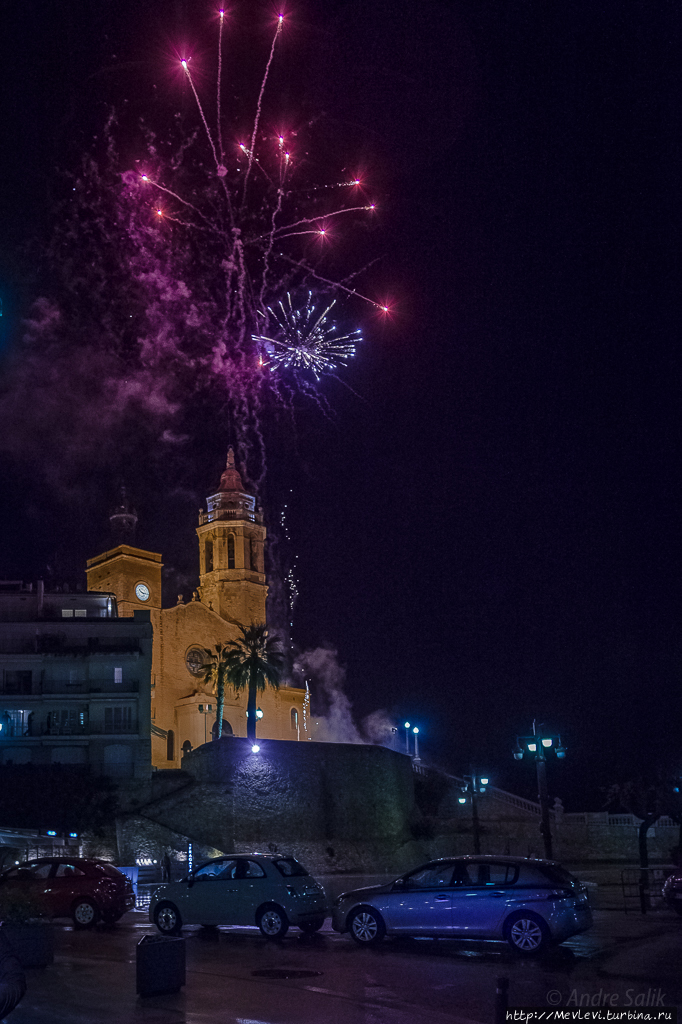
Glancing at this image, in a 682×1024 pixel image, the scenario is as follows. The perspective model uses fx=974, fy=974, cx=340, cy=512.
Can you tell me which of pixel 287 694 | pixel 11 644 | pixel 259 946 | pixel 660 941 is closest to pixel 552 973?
pixel 660 941

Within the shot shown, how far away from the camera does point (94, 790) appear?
136 feet

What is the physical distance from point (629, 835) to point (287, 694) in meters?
32.6

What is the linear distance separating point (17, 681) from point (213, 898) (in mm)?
36203

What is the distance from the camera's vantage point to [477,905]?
48.7 ft

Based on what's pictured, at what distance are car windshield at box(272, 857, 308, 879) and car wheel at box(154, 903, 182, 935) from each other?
195 cm

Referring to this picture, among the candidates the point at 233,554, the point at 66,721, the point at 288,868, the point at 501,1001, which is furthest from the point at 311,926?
the point at 233,554

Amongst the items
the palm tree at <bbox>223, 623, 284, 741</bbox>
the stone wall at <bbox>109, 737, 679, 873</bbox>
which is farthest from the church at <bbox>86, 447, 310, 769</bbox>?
the stone wall at <bbox>109, 737, 679, 873</bbox>

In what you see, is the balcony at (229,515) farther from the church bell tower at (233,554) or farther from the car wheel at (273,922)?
the car wheel at (273,922)

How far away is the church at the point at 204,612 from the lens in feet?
207

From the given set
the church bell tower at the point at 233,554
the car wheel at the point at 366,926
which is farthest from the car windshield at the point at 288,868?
the church bell tower at the point at 233,554

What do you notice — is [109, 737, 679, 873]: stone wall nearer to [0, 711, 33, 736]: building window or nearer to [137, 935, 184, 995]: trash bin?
[0, 711, 33, 736]: building window

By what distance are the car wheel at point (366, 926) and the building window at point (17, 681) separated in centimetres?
3764

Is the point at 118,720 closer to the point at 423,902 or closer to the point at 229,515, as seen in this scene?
the point at 229,515

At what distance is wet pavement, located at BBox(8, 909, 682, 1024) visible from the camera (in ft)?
34.0
